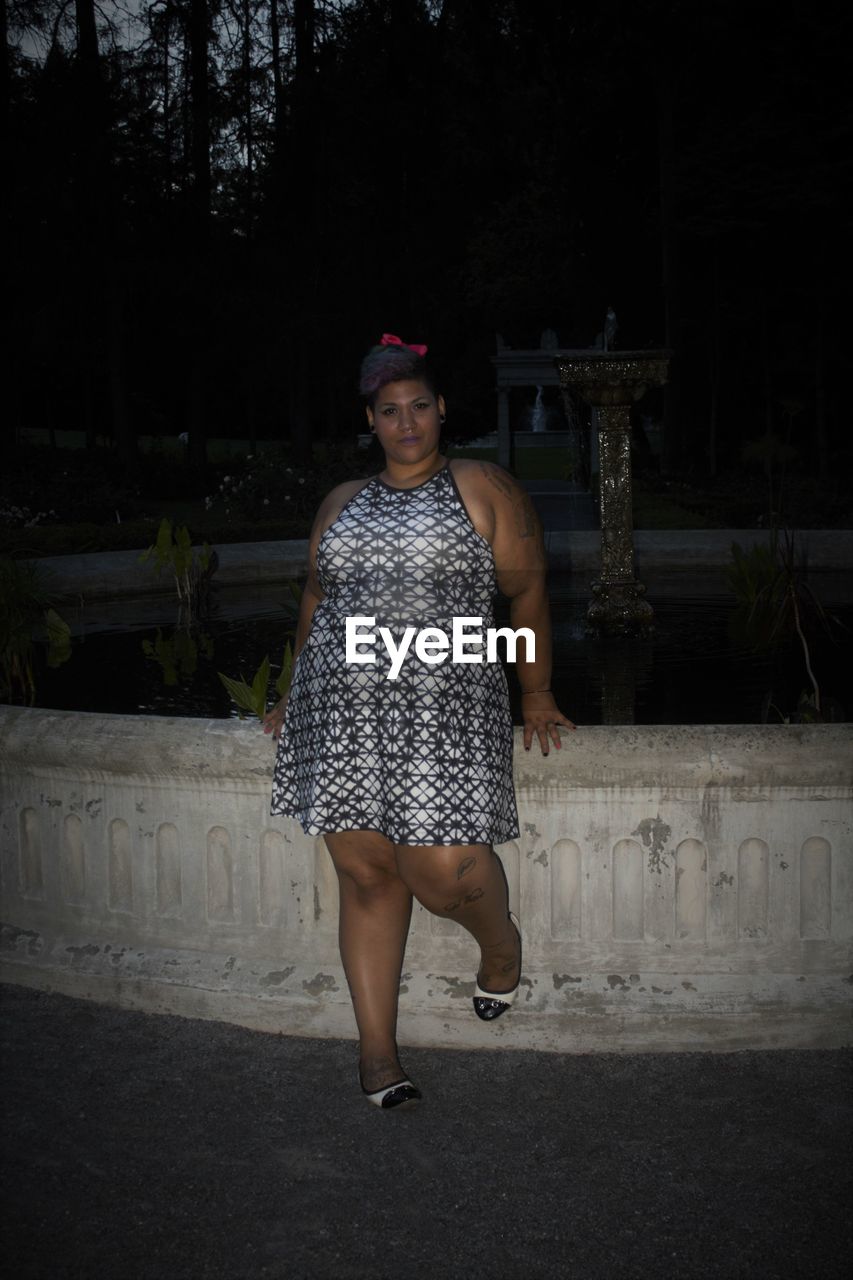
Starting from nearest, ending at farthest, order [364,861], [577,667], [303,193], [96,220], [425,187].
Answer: [364,861] < [577,667] < [96,220] < [303,193] < [425,187]

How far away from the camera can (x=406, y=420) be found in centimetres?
347

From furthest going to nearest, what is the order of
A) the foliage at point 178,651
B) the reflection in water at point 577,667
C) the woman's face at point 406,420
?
1. the foliage at point 178,651
2. the reflection in water at point 577,667
3. the woman's face at point 406,420

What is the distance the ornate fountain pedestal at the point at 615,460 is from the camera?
8.41m

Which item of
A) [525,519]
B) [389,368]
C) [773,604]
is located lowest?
[773,604]

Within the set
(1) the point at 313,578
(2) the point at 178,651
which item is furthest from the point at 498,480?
(2) the point at 178,651

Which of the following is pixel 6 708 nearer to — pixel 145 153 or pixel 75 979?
pixel 75 979

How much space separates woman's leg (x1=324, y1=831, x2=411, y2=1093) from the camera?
11.0 ft

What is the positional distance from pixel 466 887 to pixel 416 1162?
2.09 feet

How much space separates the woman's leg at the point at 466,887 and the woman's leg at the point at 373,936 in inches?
3.0

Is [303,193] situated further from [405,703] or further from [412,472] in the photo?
[405,703]

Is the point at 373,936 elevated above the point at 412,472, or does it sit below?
below

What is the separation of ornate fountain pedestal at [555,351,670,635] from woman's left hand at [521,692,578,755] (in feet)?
16.0

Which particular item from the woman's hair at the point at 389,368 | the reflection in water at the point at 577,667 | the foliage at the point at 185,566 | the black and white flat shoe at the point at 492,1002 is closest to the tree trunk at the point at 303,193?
the foliage at the point at 185,566

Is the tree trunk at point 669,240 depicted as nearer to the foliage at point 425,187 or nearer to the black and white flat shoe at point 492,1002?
the foliage at point 425,187
